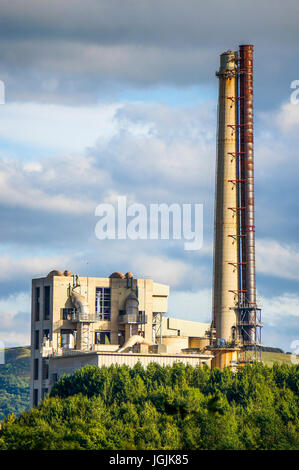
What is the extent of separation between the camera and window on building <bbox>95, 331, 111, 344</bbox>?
16549cm

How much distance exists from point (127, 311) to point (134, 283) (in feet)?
15.2

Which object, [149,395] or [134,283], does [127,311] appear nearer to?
[134,283]

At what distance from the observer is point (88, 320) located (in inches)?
6299

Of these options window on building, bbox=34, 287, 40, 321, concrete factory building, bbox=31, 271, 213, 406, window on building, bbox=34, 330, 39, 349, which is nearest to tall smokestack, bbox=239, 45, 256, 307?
concrete factory building, bbox=31, 271, 213, 406

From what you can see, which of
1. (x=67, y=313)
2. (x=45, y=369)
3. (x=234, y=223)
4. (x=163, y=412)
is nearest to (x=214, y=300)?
(x=234, y=223)

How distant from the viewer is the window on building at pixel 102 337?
165 m

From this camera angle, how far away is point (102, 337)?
16662cm

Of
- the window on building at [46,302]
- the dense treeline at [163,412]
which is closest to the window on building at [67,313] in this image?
the window on building at [46,302]

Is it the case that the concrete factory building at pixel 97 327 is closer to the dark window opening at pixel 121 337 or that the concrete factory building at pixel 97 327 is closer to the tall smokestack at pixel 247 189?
the dark window opening at pixel 121 337

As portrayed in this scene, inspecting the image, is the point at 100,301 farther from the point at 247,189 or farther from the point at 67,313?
the point at 247,189

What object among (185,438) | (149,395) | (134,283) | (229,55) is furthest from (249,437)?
(229,55)

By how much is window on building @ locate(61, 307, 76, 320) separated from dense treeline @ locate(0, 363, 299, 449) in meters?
13.7

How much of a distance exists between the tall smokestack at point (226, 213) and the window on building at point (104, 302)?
14.7 meters

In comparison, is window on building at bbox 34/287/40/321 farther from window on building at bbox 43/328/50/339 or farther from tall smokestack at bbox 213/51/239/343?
tall smokestack at bbox 213/51/239/343
